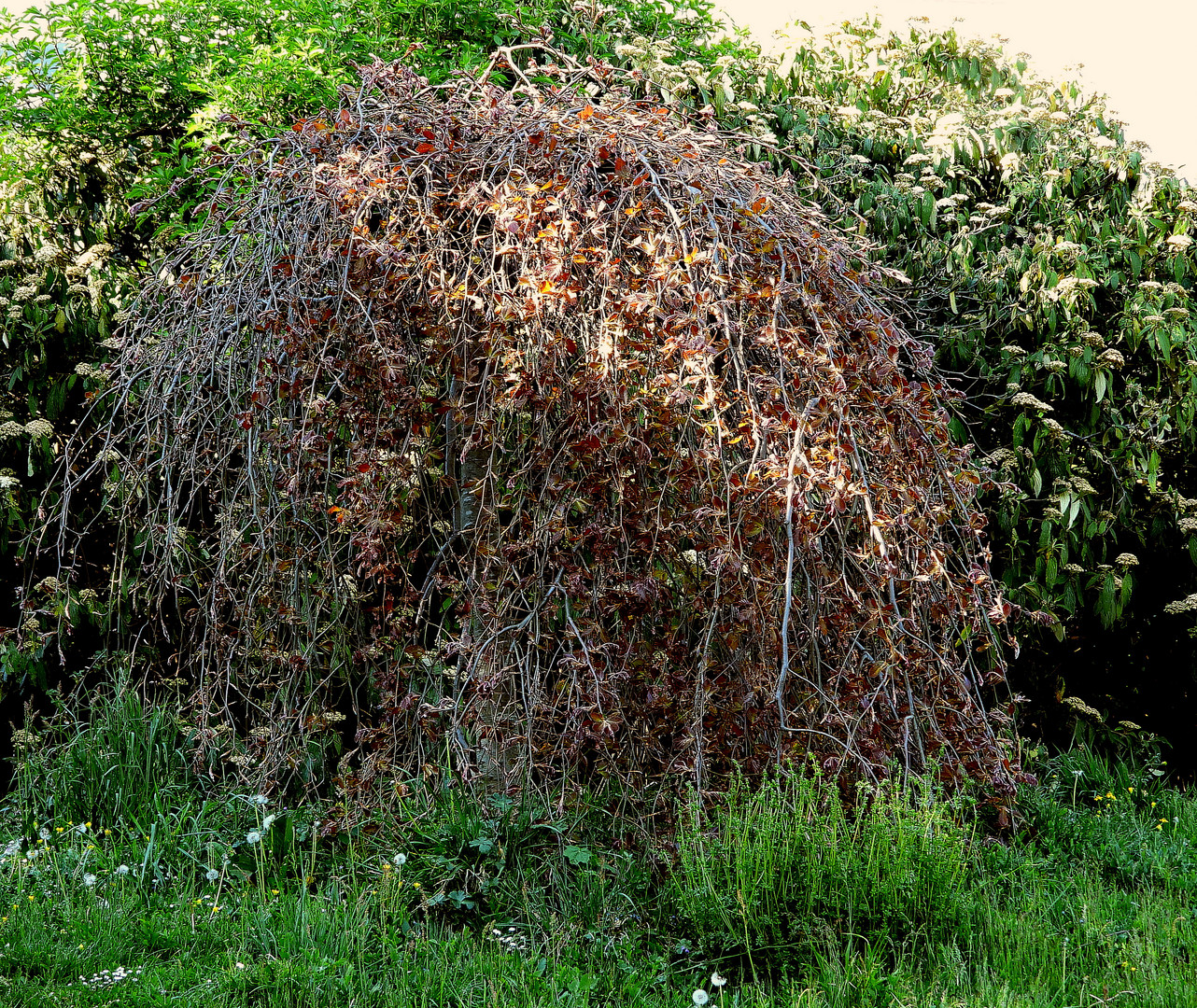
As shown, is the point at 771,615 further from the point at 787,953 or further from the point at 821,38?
the point at 821,38

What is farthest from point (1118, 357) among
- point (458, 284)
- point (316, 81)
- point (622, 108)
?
point (316, 81)

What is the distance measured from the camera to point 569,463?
301 cm

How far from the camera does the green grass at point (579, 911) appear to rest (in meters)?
2.52

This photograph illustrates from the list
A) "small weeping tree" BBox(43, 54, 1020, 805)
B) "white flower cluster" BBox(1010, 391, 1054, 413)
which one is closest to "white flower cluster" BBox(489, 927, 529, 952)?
"small weeping tree" BBox(43, 54, 1020, 805)

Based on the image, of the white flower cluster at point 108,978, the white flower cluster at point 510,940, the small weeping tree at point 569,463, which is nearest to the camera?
the white flower cluster at point 108,978

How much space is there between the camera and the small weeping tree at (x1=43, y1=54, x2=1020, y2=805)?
9.38 ft

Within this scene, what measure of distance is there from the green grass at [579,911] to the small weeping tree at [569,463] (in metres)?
0.19

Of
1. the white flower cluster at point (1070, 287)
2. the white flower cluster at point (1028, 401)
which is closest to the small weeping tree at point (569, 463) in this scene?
the white flower cluster at point (1028, 401)

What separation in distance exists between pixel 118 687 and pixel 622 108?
96.3 inches

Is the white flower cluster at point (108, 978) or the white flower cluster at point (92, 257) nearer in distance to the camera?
the white flower cluster at point (108, 978)

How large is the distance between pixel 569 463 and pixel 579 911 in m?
1.18

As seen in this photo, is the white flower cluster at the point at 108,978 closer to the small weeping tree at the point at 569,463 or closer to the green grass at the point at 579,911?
the green grass at the point at 579,911

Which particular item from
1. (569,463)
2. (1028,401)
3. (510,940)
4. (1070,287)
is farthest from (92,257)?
(1070,287)

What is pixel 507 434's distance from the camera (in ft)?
10.6
